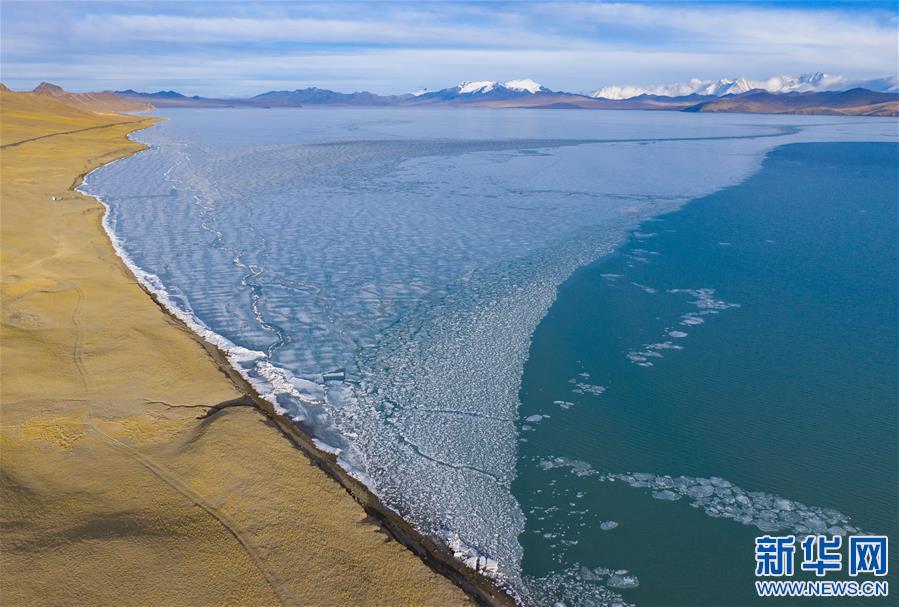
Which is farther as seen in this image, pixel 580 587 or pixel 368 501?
pixel 368 501

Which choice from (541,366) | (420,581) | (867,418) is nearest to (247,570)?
(420,581)

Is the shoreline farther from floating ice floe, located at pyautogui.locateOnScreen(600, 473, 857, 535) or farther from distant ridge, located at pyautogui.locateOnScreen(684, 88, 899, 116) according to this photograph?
distant ridge, located at pyautogui.locateOnScreen(684, 88, 899, 116)

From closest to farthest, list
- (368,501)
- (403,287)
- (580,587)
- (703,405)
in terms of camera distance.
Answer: (580,587), (368,501), (703,405), (403,287)

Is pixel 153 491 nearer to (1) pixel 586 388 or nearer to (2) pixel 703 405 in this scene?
(1) pixel 586 388

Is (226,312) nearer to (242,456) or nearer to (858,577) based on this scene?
(242,456)

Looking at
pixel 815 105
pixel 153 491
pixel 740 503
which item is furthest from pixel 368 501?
pixel 815 105

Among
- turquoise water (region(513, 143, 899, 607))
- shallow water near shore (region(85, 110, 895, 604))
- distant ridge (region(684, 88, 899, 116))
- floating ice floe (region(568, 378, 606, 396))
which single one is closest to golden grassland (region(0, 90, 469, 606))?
shallow water near shore (region(85, 110, 895, 604))
